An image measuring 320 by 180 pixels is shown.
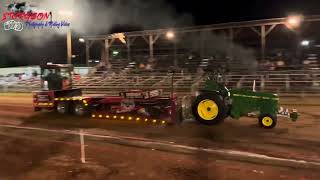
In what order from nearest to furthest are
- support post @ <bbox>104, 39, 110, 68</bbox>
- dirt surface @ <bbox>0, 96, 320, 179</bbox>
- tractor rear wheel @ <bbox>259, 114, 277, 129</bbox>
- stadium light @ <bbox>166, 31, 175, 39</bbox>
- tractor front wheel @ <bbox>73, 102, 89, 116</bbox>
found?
dirt surface @ <bbox>0, 96, 320, 179</bbox> < tractor rear wheel @ <bbox>259, 114, 277, 129</bbox> < tractor front wheel @ <bbox>73, 102, 89, 116</bbox> < stadium light @ <bbox>166, 31, 175, 39</bbox> < support post @ <bbox>104, 39, 110, 68</bbox>

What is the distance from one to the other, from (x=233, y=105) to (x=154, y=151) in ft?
11.8

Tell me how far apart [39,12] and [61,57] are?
1950cm

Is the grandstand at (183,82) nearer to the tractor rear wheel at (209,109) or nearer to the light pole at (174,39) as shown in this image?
the light pole at (174,39)

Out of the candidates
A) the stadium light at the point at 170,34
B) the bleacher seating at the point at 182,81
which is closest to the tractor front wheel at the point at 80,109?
the bleacher seating at the point at 182,81

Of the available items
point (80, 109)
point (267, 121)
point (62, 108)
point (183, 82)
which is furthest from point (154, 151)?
point (183, 82)

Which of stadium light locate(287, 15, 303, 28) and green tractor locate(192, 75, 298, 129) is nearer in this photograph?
green tractor locate(192, 75, 298, 129)

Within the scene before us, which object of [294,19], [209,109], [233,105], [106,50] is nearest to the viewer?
[233,105]

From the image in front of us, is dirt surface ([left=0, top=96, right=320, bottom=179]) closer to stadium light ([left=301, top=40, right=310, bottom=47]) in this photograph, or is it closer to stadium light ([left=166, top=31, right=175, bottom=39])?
→ stadium light ([left=301, top=40, right=310, bottom=47])

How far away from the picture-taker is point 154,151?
911cm

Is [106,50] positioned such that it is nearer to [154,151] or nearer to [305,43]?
[305,43]

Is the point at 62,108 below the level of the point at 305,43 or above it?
below

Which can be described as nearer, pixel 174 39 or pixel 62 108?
pixel 62 108

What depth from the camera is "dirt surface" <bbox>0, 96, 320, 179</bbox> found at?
24.2 ft

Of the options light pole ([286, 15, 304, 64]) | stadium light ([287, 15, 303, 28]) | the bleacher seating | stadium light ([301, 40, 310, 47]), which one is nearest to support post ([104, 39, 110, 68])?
the bleacher seating
